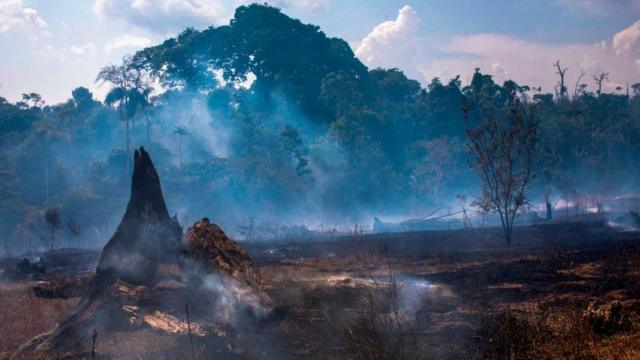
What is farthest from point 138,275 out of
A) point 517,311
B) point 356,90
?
point 356,90

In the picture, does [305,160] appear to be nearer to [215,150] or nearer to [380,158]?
[380,158]

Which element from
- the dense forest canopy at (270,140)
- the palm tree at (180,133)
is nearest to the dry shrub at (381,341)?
the dense forest canopy at (270,140)

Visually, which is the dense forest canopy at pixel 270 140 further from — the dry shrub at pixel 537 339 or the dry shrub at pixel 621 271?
the dry shrub at pixel 537 339

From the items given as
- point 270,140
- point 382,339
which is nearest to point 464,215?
point 270,140

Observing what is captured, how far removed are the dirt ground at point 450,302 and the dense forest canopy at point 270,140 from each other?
18.8m

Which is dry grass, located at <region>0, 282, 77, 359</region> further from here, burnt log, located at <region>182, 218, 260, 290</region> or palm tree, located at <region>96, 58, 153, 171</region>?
palm tree, located at <region>96, 58, 153, 171</region>

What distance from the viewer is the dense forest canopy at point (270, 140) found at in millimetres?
41750

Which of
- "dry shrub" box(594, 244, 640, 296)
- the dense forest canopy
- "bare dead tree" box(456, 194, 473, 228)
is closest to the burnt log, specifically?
"dry shrub" box(594, 244, 640, 296)

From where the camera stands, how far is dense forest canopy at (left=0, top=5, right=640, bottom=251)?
4175cm

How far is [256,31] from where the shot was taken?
56594mm

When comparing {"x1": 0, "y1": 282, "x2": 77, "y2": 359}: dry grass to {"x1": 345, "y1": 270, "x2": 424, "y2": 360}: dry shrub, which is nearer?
{"x1": 345, "y1": 270, "x2": 424, "y2": 360}: dry shrub

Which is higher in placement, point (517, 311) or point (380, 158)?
point (380, 158)

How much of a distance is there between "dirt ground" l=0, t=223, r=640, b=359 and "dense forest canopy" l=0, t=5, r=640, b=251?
18770 mm

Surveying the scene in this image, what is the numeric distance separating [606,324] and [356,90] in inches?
1756
